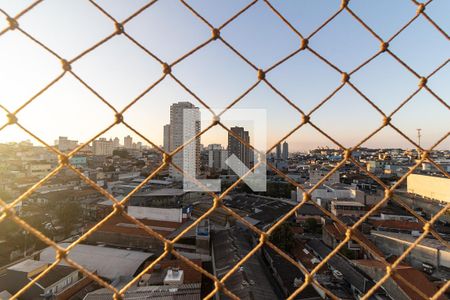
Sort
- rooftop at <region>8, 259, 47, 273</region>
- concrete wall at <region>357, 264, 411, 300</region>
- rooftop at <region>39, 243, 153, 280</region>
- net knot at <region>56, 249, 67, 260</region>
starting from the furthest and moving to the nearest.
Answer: rooftop at <region>39, 243, 153, 280</region> → rooftop at <region>8, 259, 47, 273</region> → concrete wall at <region>357, 264, 411, 300</region> → net knot at <region>56, 249, 67, 260</region>

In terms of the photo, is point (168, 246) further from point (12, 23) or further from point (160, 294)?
point (160, 294)

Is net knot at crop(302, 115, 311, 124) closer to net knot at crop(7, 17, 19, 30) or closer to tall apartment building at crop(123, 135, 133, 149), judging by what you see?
net knot at crop(7, 17, 19, 30)

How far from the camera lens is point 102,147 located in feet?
100

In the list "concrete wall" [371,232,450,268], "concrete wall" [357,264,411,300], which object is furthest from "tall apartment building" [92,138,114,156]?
"concrete wall" [357,264,411,300]

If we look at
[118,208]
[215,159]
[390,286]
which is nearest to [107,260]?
[390,286]

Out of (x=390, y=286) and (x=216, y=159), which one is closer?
(x=390, y=286)

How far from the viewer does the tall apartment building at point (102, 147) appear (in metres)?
29.9

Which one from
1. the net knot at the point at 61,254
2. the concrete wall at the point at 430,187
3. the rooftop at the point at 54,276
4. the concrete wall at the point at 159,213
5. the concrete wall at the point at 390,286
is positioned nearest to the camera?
the net knot at the point at 61,254

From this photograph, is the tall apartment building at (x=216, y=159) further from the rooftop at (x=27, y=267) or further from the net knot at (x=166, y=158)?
the net knot at (x=166, y=158)

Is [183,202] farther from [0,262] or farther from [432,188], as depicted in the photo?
[432,188]

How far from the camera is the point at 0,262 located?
6.09m

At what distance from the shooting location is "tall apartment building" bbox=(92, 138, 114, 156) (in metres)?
29.9

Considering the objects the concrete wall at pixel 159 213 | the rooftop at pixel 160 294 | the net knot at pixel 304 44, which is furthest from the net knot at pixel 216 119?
the concrete wall at pixel 159 213

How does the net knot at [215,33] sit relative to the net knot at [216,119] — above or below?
above
